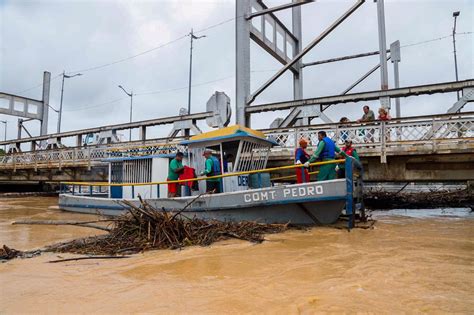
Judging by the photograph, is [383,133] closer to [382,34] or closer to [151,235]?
[151,235]

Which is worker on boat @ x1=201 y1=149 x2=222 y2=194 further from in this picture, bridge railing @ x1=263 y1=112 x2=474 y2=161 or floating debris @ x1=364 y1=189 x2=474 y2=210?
floating debris @ x1=364 y1=189 x2=474 y2=210

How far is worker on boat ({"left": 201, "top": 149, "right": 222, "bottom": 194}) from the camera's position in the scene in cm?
763

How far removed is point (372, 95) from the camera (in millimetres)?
14227

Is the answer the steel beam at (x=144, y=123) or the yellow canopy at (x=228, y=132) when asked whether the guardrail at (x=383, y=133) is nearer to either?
the yellow canopy at (x=228, y=132)

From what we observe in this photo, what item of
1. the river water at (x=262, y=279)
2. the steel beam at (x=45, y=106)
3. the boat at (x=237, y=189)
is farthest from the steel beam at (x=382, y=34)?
the steel beam at (x=45, y=106)

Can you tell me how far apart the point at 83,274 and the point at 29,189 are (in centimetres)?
2817

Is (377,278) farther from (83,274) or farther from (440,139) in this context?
(440,139)

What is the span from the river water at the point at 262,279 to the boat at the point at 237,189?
45.2 inches

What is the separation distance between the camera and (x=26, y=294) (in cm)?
330

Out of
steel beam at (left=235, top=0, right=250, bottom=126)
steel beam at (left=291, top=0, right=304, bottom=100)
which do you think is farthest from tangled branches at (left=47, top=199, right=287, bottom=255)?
steel beam at (left=291, top=0, right=304, bottom=100)

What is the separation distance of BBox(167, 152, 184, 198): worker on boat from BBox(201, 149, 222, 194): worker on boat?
2.41ft

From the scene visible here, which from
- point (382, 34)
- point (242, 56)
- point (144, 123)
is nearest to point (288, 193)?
point (242, 56)

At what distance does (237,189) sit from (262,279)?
4.59 m

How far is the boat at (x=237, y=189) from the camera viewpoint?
6594mm
